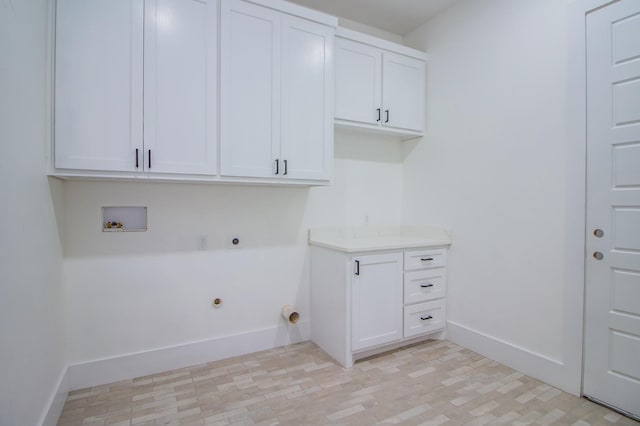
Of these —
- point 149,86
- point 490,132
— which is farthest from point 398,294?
point 149,86

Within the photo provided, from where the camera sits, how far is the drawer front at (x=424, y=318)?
2.68 m

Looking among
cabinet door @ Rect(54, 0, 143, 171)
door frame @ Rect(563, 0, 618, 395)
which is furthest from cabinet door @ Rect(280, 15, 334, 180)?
door frame @ Rect(563, 0, 618, 395)

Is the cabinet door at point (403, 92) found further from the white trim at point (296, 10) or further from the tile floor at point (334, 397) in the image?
the tile floor at point (334, 397)

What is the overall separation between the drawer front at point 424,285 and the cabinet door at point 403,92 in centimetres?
136

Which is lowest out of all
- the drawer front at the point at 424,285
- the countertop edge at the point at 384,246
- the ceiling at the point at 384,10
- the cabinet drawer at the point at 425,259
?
the drawer front at the point at 424,285

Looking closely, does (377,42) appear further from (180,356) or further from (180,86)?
(180,356)

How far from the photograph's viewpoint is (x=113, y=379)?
221cm

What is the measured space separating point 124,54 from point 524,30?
2.73m

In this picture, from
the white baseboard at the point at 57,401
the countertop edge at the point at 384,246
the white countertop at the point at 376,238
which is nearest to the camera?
the white baseboard at the point at 57,401

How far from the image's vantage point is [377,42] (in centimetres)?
284

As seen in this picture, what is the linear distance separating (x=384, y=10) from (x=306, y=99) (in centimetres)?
133

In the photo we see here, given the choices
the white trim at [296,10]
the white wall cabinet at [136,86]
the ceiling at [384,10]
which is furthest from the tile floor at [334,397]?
the ceiling at [384,10]

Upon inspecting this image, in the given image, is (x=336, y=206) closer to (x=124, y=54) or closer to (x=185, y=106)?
(x=185, y=106)

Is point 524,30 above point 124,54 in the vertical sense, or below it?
above
